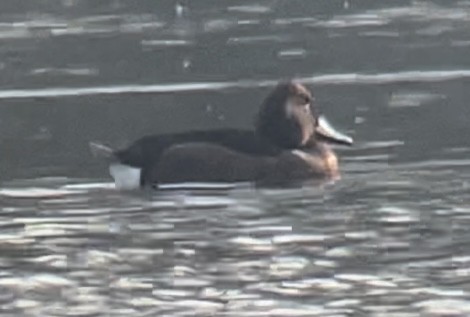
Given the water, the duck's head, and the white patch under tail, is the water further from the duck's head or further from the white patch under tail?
the duck's head

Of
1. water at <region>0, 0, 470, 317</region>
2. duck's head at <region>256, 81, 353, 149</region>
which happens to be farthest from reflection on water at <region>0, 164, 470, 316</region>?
duck's head at <region>256, 81, 353, 149</region>

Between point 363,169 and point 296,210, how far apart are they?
1.89 meters

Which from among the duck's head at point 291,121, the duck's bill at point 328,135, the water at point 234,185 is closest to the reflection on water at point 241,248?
the water at point 234,185

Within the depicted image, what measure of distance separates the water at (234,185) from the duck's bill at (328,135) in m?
0.27

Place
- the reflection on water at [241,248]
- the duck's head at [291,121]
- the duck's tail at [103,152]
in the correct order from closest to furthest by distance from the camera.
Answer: the reflection on water at [241,248] → the duck's tail at [103,152] → the duck's head at [291,121]

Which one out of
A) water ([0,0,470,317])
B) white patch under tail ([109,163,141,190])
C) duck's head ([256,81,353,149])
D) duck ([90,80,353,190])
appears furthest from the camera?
duck's head ([256,81,353,149])

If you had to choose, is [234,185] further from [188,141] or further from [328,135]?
[328,135]

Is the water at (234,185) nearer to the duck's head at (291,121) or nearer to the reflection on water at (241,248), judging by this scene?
the reflection on water at (241,248)

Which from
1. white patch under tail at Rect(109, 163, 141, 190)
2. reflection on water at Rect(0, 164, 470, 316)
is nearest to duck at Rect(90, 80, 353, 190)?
white patch under tail at Rect(109, 163, 141, 190)

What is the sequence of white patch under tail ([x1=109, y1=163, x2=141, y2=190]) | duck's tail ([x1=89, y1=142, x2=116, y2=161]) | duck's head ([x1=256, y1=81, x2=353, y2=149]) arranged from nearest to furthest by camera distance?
white patch under tail ([x1=109, y1=163, x2=141, y2=190]), duck's tail ([x1=89, y1=142, x2=116, y2=161]), duck's head ([x1=256, y1=81, x2=353, y2=149])

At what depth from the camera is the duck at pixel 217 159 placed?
1564cm

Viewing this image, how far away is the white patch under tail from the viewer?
50.7 ft

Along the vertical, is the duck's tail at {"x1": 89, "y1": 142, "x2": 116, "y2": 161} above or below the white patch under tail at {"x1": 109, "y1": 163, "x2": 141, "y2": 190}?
above

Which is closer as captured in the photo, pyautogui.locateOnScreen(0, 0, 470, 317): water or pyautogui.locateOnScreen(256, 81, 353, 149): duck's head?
pyautogui.locateOnScreen(0, 0, 470, 317): water
